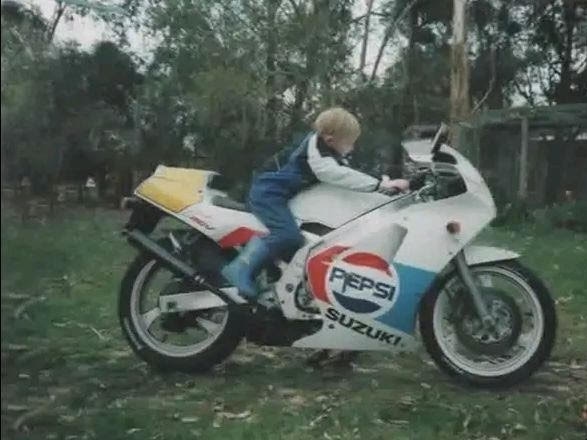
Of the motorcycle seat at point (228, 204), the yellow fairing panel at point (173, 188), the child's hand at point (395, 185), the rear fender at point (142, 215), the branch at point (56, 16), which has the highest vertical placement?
the branch at point (56, 16)

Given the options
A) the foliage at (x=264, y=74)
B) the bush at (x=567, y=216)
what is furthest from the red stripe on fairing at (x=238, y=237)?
the bush at (x=567, y=216)

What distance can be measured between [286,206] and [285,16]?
2.57ft

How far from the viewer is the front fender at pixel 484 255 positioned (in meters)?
2.88

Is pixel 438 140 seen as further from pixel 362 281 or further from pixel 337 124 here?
pixel 362 281

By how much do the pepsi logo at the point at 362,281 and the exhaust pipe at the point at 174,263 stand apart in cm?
24

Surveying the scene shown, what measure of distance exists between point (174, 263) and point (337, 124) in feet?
1.75

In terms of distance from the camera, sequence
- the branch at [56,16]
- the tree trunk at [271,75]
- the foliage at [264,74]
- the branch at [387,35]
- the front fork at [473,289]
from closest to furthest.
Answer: the branch at [56,16]
the front fork at [473,289]
the foliage at [264,74]
the tree trunk at [271,75]
the branch at [387,35]

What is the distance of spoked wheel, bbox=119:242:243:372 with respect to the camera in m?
2.95

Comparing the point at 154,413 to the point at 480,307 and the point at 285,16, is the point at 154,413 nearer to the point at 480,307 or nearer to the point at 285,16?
the point at 480,307

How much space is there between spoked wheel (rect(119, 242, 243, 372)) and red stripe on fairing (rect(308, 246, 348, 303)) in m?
0.23

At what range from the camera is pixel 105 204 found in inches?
110

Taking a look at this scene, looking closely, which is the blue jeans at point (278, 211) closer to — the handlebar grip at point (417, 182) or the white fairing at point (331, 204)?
the white fairing at point (331, 204)

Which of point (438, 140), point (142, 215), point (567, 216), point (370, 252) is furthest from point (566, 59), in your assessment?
point (142, 215)

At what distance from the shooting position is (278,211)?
2855 millimetres
